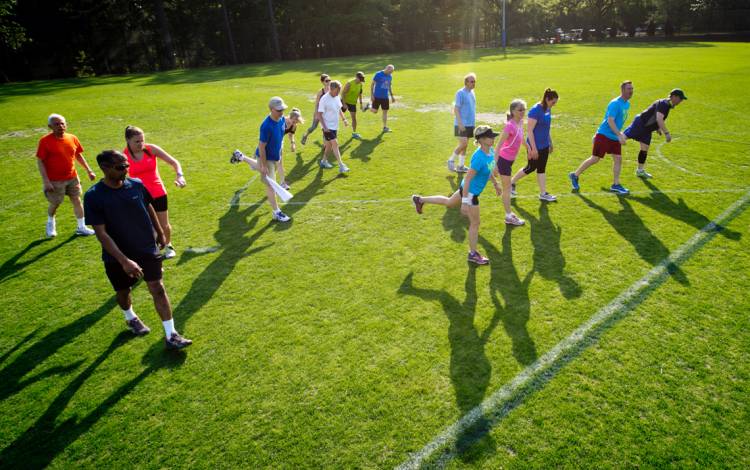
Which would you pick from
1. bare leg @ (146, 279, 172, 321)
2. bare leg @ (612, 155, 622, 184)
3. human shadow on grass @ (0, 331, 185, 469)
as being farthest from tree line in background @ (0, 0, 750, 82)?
bare leg @ (612, 155, 622, 184)

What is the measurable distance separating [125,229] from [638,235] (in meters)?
8.16

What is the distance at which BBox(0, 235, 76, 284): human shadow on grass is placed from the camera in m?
7.32

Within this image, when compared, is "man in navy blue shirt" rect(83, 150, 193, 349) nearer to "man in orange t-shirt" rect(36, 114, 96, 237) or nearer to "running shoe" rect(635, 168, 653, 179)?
"man in orange t-shirt" rect(36, 114, 96, 237)

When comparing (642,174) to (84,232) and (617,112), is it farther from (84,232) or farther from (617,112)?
(84,232)

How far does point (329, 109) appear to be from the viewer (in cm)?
1146

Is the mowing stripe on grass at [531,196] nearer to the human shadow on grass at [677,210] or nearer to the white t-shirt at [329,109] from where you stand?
the human shadow on grass at [677,210]

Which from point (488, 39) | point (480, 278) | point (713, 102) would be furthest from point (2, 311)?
point (488, 39)

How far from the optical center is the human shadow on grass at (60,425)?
406cm

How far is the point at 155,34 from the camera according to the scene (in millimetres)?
48625

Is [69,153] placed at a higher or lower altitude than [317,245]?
higher

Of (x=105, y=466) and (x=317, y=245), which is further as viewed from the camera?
(x=317, y=245)

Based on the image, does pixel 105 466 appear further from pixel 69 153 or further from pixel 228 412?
pixel 69 153

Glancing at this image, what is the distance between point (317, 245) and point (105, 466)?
4.65 metres

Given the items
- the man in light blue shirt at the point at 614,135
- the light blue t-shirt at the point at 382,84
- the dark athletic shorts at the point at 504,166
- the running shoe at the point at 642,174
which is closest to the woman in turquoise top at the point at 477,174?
the dark athletic shorts at the point at 504,166
